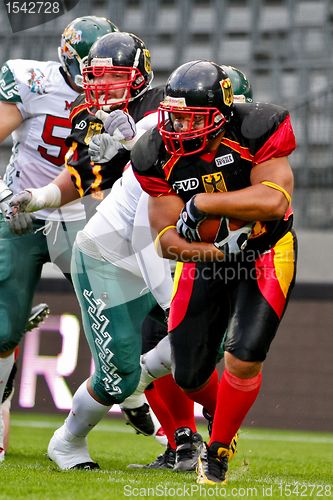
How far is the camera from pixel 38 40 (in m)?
9.44

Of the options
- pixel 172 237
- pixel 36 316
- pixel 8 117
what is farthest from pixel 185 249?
pixel 36 316

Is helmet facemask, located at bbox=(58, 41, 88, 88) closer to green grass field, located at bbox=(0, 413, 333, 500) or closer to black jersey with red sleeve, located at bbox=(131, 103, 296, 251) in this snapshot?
black jersey with red sleeve, located at bbox=(131, 103, 296, 251)

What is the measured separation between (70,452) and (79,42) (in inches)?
72.3

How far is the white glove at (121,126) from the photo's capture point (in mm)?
3863

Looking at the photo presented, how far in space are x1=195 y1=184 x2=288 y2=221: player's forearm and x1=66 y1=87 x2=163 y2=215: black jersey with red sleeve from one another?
854 mm

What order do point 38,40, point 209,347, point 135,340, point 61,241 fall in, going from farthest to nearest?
point 38,40 → point 61,241 → point 135,340 → point 209,347

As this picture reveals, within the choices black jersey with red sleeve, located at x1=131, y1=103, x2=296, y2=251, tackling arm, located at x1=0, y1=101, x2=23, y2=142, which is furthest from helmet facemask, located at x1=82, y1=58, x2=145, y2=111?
tackling arm, located at x1=0, y1=101, x2=23, y2=142

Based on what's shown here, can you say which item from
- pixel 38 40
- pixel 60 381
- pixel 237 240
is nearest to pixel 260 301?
pixel 237 240

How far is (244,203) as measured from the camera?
3326mm

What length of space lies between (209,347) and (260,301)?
0.31 meters

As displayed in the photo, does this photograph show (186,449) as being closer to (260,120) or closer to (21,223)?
(21,223)

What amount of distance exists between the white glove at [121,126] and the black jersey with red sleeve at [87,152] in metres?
0.17

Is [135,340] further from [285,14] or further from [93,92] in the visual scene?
[285,14]

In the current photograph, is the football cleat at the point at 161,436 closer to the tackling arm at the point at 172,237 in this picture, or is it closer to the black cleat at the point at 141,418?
the black cleat at the point at 141,418
